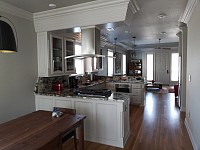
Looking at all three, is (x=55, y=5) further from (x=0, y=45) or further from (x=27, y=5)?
(x=0, y=45)

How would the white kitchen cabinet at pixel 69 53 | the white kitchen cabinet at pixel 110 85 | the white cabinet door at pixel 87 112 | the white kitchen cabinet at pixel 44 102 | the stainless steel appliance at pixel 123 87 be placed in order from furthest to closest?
the white kitchen cabinet at pixel 110 85 < the stainless steel appliance at pixel 123 87 < the white kitchen cabinet at pixel 69 53 < the white kitchen cabinet at pixel 44 102 < the white cabinet door at pixel 87 112

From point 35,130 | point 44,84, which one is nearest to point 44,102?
point 44,84

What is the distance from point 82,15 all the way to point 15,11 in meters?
1.31

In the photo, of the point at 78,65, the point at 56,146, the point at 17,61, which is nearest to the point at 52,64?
the point at 17,61

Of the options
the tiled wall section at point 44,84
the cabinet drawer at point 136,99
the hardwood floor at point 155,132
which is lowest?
the hardwood floor at point 155,132

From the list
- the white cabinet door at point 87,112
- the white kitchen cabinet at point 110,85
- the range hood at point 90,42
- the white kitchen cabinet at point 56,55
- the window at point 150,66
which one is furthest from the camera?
the window at point 150,66

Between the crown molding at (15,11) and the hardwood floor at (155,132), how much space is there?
8.82ft

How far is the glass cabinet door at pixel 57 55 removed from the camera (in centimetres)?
361

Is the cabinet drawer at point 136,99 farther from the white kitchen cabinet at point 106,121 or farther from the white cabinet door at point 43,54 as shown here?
the white cabinet door at point 43,54

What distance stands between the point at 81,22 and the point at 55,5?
1.86 ft

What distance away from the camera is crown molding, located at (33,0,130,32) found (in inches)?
102

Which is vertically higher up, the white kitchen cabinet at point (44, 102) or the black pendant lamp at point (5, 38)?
the black pendant lamp at point (5, 38)

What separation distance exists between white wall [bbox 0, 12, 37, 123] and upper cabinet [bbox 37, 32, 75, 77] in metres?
0.13

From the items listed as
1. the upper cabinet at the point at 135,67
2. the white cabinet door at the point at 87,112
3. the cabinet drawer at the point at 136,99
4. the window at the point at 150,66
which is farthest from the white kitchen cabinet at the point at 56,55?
the window at the point at 150,66
